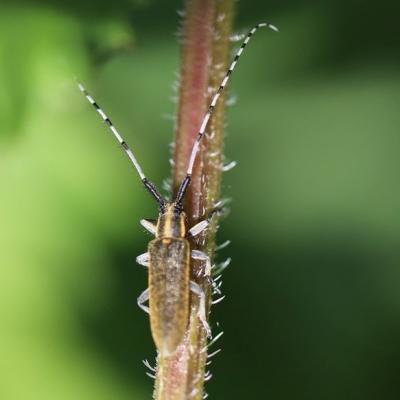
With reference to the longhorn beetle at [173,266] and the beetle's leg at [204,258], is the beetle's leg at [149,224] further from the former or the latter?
the beetle's leg at [204,258]

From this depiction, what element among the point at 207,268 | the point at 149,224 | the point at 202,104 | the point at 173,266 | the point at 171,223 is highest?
the point at 202,104

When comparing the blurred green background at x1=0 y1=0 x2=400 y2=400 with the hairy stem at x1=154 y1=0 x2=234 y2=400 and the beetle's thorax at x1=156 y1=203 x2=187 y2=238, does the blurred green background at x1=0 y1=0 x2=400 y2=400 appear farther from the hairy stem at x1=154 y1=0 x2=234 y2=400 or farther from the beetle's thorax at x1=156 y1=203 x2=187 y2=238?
the hairy stem at x1=154 y1=0 x2=234 y2=400

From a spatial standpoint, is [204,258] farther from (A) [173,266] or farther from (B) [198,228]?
Result: (A) [173,266]

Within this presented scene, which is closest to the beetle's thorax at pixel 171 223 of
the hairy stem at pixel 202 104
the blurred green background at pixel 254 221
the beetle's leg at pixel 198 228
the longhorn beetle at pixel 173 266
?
the longhorn beetle at pixel 173 266

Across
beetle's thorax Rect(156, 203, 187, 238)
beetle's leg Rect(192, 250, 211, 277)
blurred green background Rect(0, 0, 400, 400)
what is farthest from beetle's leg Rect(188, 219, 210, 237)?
blurred green background Rect(0, 0, 400, 400)

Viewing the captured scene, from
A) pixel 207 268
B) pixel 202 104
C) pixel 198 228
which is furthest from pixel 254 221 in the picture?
pixel 207 268

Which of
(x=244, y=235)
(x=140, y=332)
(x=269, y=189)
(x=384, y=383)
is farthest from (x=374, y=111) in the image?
(x=140, y=332)

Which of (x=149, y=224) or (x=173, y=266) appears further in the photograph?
(x=149, y=224)
